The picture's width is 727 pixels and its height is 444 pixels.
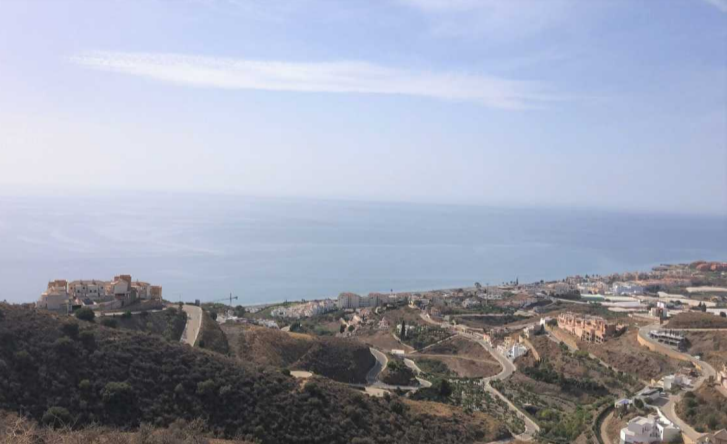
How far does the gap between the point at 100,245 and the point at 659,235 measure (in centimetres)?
14725

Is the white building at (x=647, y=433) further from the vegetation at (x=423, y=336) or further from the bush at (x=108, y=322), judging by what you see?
the vegetation at (x=423, y=336)

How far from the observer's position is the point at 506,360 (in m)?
32.4

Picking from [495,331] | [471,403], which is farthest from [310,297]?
[471,403]

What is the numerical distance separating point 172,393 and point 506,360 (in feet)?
73.1

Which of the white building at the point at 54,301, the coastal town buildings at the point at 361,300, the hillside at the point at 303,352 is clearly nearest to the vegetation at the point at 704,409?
the hillside at the point at 303,352

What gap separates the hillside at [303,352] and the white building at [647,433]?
12.9 metres

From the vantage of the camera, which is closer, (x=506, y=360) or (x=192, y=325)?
(x=192, y=325)

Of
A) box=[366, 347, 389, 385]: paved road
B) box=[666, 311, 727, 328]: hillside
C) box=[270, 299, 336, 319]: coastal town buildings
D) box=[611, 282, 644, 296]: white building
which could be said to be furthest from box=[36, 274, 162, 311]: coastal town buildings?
box=[611, 282, 644, 296]: white building

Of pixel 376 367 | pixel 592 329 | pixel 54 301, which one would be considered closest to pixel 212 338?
pixel 54 301

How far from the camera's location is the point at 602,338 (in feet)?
107

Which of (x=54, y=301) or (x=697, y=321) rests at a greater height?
(x=54, y=301)

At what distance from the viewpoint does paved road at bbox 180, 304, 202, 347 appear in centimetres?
2540

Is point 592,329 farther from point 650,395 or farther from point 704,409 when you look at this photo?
point 704,409

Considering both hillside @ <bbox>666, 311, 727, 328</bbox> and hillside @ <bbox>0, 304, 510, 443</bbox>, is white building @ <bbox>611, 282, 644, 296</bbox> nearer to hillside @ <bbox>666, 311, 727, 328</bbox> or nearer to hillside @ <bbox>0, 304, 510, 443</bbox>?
hillside @ <bbox>666, 311, 727, 328</bbox>
